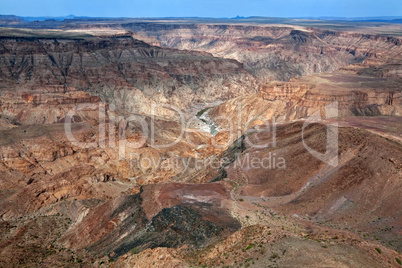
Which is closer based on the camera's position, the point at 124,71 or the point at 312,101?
the point at 312,101

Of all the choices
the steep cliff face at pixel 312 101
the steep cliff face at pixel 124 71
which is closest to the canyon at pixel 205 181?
the steep cliff face at pixel 312 101

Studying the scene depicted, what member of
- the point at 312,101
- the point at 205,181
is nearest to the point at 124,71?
the point at 312,101

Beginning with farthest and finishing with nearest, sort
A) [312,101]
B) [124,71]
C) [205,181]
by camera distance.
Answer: [124,71]
[312,101]
[205,181]

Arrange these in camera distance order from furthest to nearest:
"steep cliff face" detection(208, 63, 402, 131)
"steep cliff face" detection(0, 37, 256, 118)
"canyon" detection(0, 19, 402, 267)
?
"steep cliff face" detection(0, 37, 256, 118), "steep cliff face" detection(208, 63, 402, 131), "canyon" detection(0, 19, 402, 267)

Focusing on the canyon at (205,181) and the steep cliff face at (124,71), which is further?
the steep cliff face at (124,71)

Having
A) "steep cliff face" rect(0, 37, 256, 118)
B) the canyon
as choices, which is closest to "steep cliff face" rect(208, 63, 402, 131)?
the canyon

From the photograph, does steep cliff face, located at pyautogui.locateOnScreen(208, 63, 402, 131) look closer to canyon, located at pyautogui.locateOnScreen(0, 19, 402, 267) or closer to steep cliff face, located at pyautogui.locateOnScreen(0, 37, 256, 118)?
canyon, located at pyautogui.locateOnScreen(0, 19, 402, 267)

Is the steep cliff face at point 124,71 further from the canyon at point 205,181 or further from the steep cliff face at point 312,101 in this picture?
the steep cliff face at point 312,101

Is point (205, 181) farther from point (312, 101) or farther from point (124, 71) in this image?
point (124, 71)

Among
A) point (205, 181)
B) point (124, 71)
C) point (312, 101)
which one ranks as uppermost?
point (124, 71)
